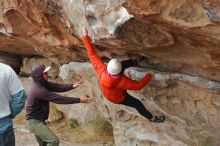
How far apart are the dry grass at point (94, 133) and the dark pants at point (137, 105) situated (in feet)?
6.11

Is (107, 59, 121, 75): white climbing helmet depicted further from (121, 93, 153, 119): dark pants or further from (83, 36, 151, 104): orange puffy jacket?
(121, 93, 153, 119): dark pants

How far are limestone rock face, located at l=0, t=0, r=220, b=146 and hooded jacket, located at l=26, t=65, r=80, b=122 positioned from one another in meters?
0.80

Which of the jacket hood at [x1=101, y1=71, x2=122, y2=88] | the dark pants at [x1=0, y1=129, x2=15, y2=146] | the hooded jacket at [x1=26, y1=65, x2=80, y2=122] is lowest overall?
the dark pants at [x1=0, y1=129, x2=15, y2=146]

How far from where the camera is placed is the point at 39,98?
610 centimetres

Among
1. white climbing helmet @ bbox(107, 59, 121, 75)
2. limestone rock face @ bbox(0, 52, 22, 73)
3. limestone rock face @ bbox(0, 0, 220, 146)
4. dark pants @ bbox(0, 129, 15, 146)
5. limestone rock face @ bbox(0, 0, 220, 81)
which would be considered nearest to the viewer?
limestone rock face @ bbox(0, 0, 220, 81)

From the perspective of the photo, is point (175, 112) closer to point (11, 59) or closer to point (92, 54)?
point (92, 54)

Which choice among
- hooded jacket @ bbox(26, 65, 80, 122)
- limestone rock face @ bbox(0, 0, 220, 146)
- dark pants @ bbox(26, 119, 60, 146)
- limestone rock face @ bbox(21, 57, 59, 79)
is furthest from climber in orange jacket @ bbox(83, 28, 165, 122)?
limestone rock face @ bbox(21, 57, 59, 79)

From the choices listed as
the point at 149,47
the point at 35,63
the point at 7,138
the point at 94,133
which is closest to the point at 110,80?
the point at 149,47

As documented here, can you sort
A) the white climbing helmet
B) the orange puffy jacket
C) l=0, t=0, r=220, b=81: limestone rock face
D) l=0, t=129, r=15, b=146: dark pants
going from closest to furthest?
l=0, t=0, r=220, b=81: limestone rock face < l=0, t=129, r=15, b=146: dark pants < the white climbing helmet < the orange puffy jacket

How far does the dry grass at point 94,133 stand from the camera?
8352 millimetres

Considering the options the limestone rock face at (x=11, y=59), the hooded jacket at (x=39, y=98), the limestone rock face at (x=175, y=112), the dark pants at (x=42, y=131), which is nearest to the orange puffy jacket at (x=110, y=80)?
the limestone rock face at (x=175, y=112)

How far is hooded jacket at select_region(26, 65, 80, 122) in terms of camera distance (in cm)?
604

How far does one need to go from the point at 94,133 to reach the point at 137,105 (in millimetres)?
2202

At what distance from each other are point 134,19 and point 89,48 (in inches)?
38.6
